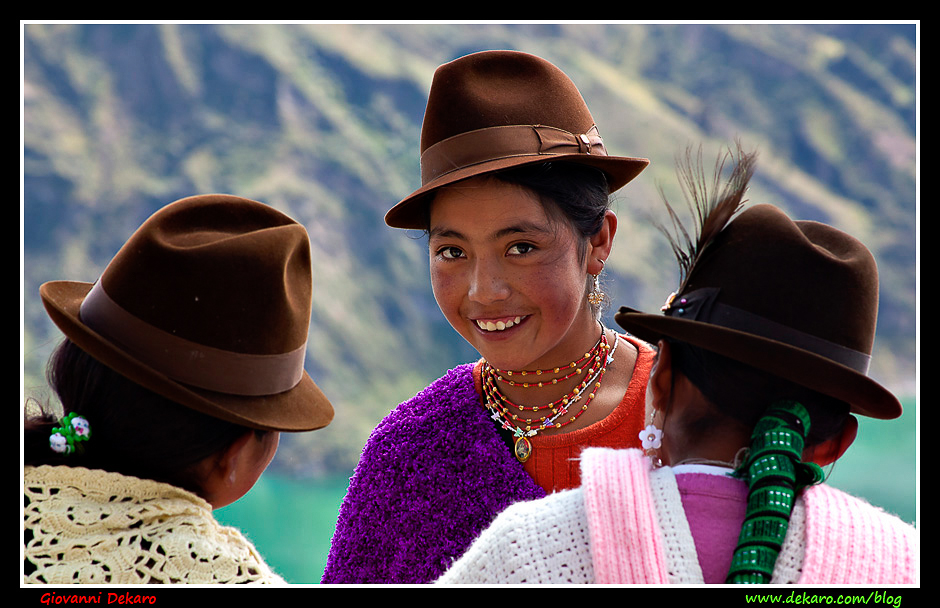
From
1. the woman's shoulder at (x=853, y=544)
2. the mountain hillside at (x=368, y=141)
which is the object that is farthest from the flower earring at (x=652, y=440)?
the mountain hillside at (x=368, y=141)

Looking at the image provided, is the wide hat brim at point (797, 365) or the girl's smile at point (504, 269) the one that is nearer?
the wide hat brim at point (797, 365)

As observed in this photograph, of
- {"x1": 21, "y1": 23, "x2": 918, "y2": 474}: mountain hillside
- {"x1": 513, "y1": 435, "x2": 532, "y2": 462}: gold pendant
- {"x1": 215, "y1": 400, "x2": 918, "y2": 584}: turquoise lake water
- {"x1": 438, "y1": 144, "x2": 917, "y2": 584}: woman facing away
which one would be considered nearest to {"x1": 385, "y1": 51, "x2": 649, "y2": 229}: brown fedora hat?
{"x1": 438, "y1": 144, "x2": 917, "y2": 584}: woman facing away

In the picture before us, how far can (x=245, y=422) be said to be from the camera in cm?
196

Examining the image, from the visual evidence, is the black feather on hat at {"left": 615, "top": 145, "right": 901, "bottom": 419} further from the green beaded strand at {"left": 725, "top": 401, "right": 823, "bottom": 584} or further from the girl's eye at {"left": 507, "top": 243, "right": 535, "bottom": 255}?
the girl's eye at {"left": 507, "top": 243, "right": 535, "bottom": 255}

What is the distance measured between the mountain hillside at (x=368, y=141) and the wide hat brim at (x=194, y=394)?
13521 mm

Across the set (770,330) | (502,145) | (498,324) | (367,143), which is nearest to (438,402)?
(498,324)

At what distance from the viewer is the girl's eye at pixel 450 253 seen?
247 cm

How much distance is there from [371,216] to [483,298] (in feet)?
58.4

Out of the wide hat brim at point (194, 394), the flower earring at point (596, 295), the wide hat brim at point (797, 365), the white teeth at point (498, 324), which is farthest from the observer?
the flower earring at point (596, 295)

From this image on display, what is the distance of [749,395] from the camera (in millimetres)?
1739

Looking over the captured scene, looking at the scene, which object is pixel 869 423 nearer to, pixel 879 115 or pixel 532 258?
pixel 532 258

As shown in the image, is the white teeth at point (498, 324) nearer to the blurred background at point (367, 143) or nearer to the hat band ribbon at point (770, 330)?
the hat band ribbon at point (770, 330)

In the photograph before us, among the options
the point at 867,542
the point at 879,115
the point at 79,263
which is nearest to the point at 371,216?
the point at 79,263

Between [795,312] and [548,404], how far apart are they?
103 centimetres
